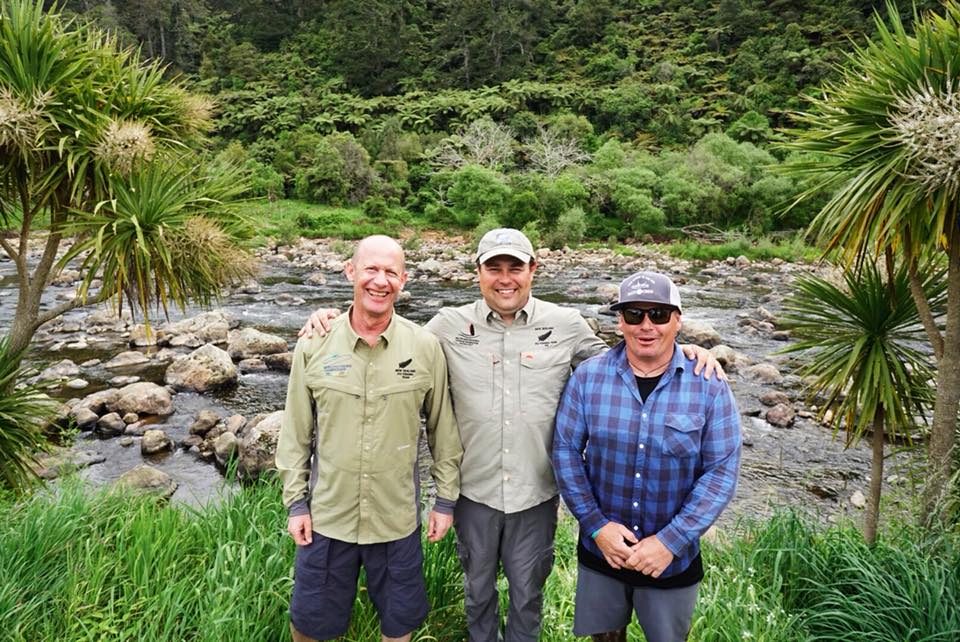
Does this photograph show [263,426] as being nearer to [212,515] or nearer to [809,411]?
[212,515]

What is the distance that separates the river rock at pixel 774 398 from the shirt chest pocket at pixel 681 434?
872 centimetres

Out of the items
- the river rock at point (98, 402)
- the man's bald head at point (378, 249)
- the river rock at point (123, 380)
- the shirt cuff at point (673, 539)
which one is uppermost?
the man's bald head at point (378, 249)

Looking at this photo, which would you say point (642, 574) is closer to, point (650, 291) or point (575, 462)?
point (575, 462)

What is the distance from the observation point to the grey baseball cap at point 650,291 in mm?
2197

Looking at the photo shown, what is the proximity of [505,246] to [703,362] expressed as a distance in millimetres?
942

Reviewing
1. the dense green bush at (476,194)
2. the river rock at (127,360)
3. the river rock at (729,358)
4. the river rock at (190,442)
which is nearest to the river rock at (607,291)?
the river rock at (729,358)

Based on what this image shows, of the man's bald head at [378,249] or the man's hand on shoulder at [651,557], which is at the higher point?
the man's bald head at [378,249]

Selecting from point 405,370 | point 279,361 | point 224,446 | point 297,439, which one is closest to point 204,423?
point 224,446

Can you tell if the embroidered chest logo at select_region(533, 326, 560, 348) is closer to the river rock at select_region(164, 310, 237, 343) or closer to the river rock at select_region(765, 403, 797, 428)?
the river rock at select_region(765, 403, 797, 428)

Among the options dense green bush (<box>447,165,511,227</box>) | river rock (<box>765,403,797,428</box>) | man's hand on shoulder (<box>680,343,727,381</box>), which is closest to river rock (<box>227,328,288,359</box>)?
river rock (<box>765,403,797,428</box>)

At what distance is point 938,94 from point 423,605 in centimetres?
450

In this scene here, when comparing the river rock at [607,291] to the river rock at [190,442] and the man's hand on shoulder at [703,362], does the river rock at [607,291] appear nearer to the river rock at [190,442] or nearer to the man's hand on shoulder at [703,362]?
the river rock at [190,442]

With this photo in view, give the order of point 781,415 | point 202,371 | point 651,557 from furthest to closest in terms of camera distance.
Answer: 1. point 202,371
2. point 781,415
3. point 651,557

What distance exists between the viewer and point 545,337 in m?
2.55
